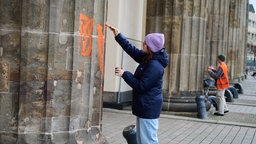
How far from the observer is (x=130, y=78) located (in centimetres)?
456

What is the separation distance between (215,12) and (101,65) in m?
14.6

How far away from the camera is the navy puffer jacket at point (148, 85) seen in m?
4.57

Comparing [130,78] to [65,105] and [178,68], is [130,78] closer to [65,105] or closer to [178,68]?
[65,105]

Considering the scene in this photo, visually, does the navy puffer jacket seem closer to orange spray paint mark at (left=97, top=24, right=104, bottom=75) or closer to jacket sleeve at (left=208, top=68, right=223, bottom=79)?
orange spray paint mark at (left=97, top=24, right=104, bottom=75)

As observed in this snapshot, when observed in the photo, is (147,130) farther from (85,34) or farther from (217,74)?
(217,74)

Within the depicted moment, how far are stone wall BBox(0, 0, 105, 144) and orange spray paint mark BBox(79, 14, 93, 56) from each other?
0.01m

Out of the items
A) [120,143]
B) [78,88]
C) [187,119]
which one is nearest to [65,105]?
[78,88]

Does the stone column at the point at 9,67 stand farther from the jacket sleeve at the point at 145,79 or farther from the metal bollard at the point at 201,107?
the metal bollard at the point at 201,107

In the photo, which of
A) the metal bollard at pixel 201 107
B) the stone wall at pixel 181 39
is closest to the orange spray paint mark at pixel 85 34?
the metal bollard at pixel 201 107

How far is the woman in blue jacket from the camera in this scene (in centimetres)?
457

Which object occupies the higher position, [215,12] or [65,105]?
[215,12]

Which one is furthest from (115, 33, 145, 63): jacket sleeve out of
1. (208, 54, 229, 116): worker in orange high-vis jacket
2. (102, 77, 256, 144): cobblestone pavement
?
(208, 54, 229, 116): worker in orange high-vis jacket

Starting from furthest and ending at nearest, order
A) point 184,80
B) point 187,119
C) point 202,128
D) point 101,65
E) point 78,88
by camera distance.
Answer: point 184,80, point 187,119, point 202,128, point 101,65, point 78,88

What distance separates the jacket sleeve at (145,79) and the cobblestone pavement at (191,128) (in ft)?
10.1
